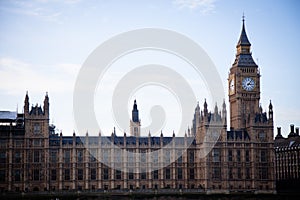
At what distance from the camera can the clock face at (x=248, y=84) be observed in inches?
5551

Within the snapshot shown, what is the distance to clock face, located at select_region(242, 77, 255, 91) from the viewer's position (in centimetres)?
14100

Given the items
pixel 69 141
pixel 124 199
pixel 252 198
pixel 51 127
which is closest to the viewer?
pixel 124 199

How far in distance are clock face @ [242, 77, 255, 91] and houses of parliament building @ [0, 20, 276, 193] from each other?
590 cm

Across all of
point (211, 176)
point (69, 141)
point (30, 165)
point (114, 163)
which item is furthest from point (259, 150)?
point (30, 165)

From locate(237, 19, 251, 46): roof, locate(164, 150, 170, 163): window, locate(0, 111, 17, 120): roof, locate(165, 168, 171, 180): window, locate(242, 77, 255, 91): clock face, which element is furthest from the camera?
locate(237, 19, 251, 46): roof

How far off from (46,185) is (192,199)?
32.0 metres

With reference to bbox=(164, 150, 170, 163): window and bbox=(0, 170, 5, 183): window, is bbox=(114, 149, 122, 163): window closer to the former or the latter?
bbox=(164, 150, 170, 163): window

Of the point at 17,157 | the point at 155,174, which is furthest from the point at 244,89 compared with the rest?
the point at 17,157

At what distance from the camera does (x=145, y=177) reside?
422 feet

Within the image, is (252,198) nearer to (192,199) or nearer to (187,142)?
(192,199)

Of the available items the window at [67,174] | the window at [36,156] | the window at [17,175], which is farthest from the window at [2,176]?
the window at [67,174]

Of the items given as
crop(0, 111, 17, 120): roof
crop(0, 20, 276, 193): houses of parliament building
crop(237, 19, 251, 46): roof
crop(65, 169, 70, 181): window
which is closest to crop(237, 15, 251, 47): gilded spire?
crop(237, 19, 251, 46): roof

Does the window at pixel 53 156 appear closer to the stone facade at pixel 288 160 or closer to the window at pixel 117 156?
the window at pixel 117 156

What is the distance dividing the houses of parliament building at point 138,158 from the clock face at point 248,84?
232 inches
